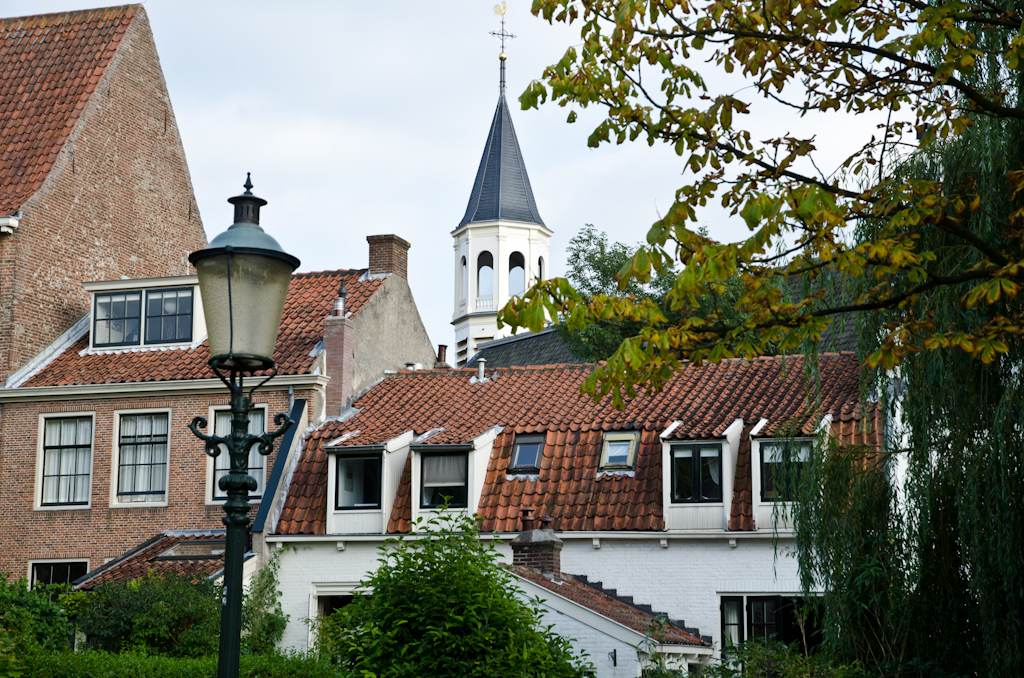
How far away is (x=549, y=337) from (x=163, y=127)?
16.7m

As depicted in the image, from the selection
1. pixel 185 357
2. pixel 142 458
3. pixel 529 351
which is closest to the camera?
pixel 142 458

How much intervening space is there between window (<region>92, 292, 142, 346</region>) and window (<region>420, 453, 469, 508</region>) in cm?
771

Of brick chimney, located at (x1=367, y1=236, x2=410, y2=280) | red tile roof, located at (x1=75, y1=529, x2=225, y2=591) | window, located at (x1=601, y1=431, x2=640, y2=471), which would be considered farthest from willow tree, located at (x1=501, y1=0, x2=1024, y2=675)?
brick chimney, located at (x1=367, y1=236, x2=410, y2=280)

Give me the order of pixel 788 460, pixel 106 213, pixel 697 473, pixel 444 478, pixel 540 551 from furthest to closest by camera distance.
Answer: pixel 106 213 → pixel 444 478 → pixel 697 473 → pixel 540 551 → pixel 788 460

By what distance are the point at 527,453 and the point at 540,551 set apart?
330 centimetres

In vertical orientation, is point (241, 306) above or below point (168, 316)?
below

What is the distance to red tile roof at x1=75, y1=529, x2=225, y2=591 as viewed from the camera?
70.5ft

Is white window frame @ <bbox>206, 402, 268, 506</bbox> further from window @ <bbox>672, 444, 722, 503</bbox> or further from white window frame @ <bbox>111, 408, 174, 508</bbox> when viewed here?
window @ <bbox>672, 444, 722, 503</bbox>

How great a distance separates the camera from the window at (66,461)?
24391 millimetres

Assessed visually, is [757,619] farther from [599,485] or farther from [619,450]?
[619,450]

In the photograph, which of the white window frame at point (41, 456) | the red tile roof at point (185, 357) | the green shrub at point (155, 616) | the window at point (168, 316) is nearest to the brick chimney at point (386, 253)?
the red tile roof at point (185, 357)

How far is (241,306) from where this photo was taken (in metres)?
7.36

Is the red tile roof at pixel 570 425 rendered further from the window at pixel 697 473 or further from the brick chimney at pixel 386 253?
the brick chimney at pixel 386 253

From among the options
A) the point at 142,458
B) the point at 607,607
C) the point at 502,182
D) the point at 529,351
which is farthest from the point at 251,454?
the point at 502,182
